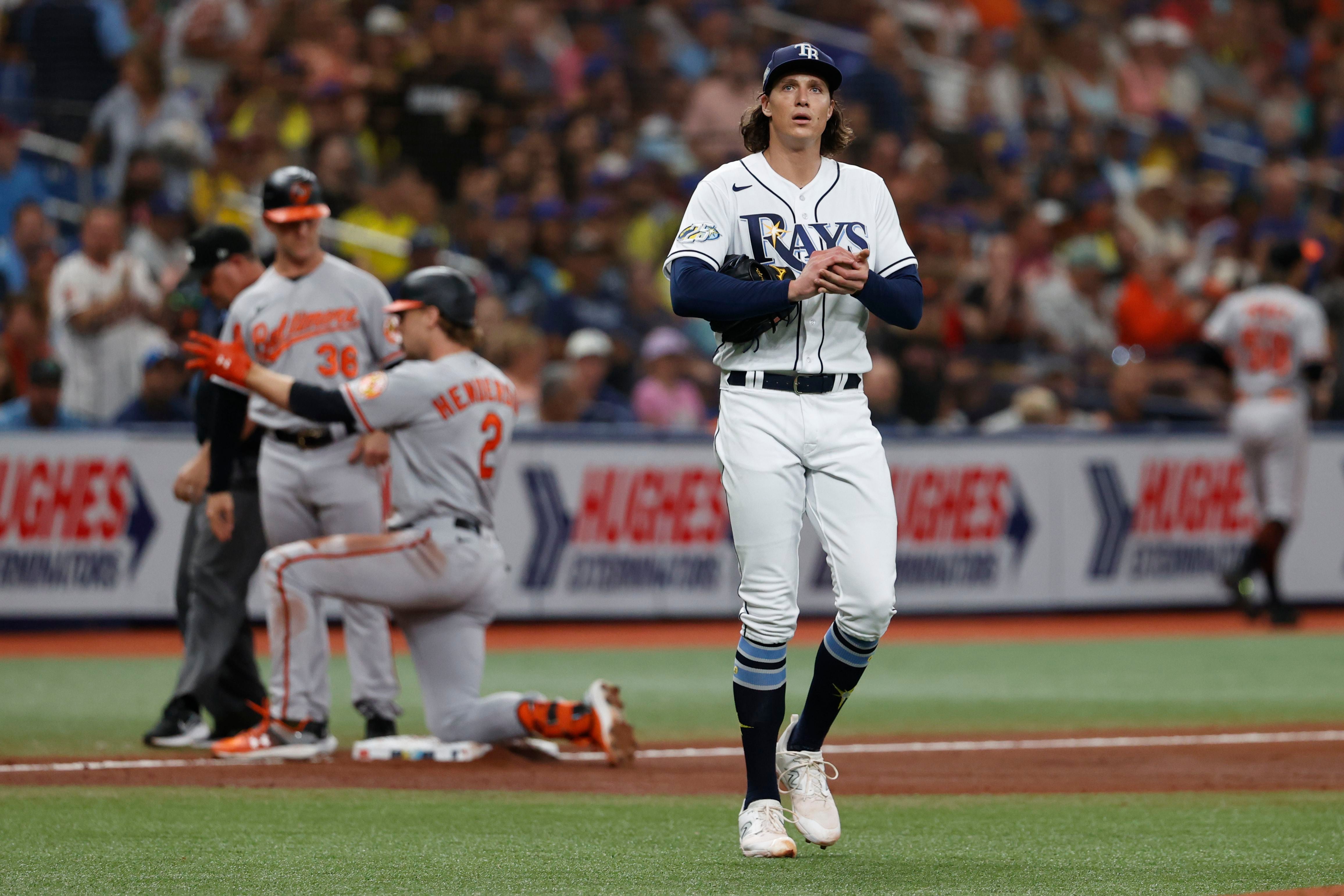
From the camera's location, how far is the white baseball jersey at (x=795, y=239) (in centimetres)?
532

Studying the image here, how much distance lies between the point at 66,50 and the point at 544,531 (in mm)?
6108

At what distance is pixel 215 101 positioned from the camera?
15.4 meters

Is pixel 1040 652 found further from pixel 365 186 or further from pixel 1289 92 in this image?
pixel 1289 92

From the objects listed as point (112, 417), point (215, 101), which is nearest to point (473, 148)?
point (215, 101)

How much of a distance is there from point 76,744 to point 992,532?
8117mm

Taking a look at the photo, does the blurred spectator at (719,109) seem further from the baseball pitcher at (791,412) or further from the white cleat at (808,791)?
the white cleat at (808,791)

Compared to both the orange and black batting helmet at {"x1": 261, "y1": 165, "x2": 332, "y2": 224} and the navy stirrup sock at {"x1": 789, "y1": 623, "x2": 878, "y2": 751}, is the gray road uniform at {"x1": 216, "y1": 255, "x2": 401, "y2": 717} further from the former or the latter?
the navy stirrup sock at {"x1": 789, "y1": 623, "x2": 878, "y2": 751}

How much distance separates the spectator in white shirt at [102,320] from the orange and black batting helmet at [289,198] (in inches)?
214

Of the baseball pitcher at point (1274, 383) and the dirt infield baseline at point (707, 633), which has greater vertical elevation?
the baseball pitcher at point (1274, 383)

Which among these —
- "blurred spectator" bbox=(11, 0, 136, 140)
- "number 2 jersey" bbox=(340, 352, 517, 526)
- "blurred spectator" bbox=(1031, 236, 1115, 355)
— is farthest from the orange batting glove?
"blurred spectator" bbox=(1031, 236, 1115, 355)

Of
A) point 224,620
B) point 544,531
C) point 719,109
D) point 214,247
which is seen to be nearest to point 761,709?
point 224,620

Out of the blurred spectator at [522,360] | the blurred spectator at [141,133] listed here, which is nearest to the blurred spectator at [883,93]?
the blurred spectator at [522,360]

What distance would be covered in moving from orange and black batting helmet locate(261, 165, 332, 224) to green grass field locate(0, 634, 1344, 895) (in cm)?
245

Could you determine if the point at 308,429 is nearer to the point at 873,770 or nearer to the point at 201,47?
the point at 873,770
